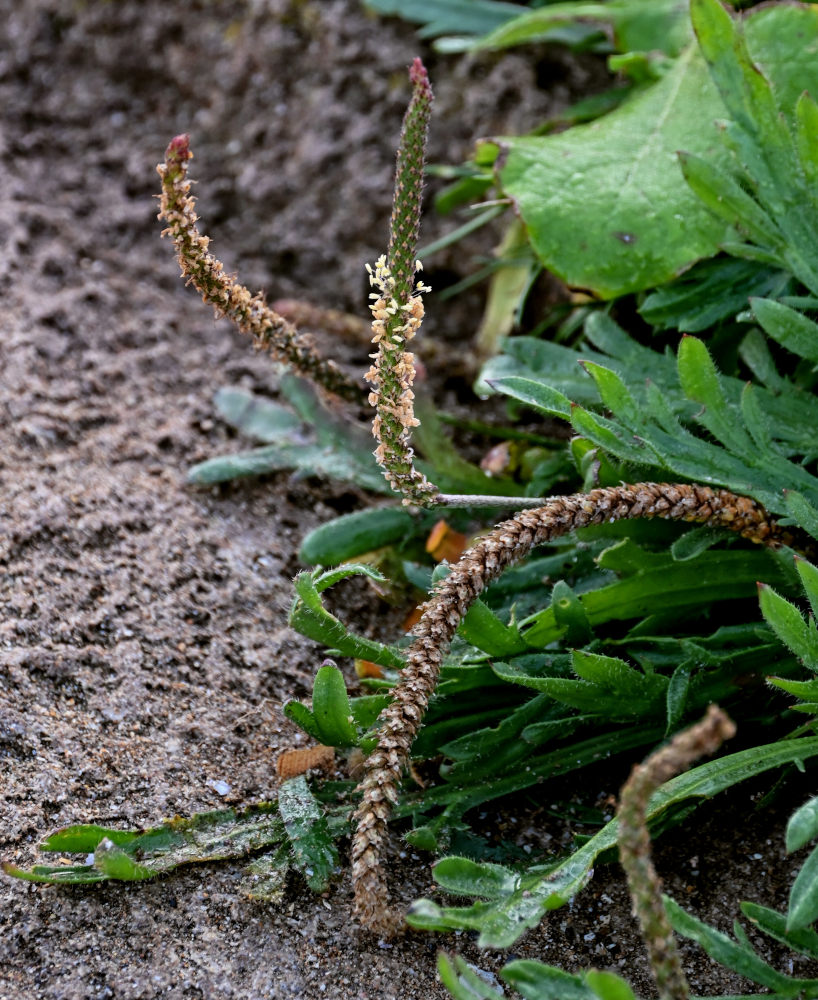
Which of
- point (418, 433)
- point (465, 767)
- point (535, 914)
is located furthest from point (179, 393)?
point (535, 914)

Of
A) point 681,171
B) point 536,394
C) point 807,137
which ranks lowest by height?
point 536,394

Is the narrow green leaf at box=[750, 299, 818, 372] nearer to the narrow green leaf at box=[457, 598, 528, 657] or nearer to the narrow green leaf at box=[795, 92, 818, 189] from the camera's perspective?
the narrow green leaf at box=[795, 92, 818, 189]

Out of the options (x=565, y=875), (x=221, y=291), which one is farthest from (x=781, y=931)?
(x=221, y=291)

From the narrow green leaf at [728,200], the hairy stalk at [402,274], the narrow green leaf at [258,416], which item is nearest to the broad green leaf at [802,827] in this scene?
the hairy stalk at [402,274]

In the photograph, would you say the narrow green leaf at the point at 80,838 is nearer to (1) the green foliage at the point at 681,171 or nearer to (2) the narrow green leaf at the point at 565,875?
(2) the narrow green leaf at the point at 565,875

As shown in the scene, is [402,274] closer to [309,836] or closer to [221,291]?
[221,291]
